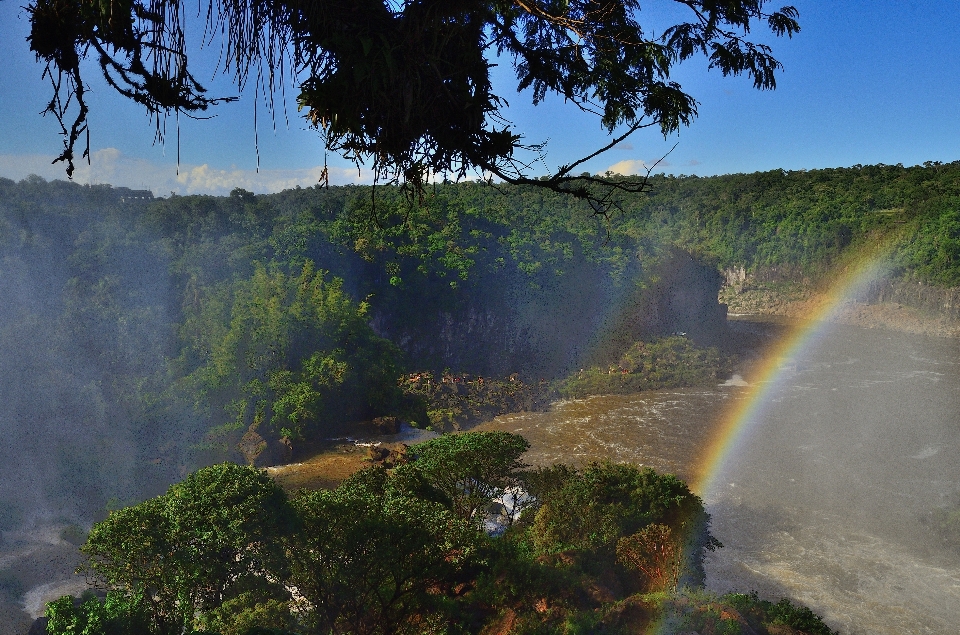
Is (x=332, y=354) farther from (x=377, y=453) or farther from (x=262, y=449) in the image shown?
(x=377, y=453)

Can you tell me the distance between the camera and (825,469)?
77.8ft

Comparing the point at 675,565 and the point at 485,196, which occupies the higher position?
the point at 485,196

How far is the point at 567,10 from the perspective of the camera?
14.5ft

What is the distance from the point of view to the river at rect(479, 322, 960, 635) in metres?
15.8

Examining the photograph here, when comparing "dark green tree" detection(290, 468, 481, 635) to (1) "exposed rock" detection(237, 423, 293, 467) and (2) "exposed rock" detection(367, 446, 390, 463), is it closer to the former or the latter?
(2) "exposed rock" detection(367, 446, 390, 463)

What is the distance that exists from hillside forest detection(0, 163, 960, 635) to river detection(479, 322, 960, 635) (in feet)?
9.33

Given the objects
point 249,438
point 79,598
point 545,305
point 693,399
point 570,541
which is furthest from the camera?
point 545,305

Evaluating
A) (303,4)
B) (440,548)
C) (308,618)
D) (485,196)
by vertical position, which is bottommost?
(308,618)

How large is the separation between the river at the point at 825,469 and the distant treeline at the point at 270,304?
8.61 m

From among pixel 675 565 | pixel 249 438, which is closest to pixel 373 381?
pixel 249 438

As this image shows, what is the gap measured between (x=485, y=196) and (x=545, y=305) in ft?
45.2

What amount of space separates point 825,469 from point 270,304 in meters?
23.2

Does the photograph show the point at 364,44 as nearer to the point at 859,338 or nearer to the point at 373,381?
the point at 373,381

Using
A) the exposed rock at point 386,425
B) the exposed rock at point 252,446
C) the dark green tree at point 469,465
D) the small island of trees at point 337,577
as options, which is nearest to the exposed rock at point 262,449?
the exposed rock at point 252,446
